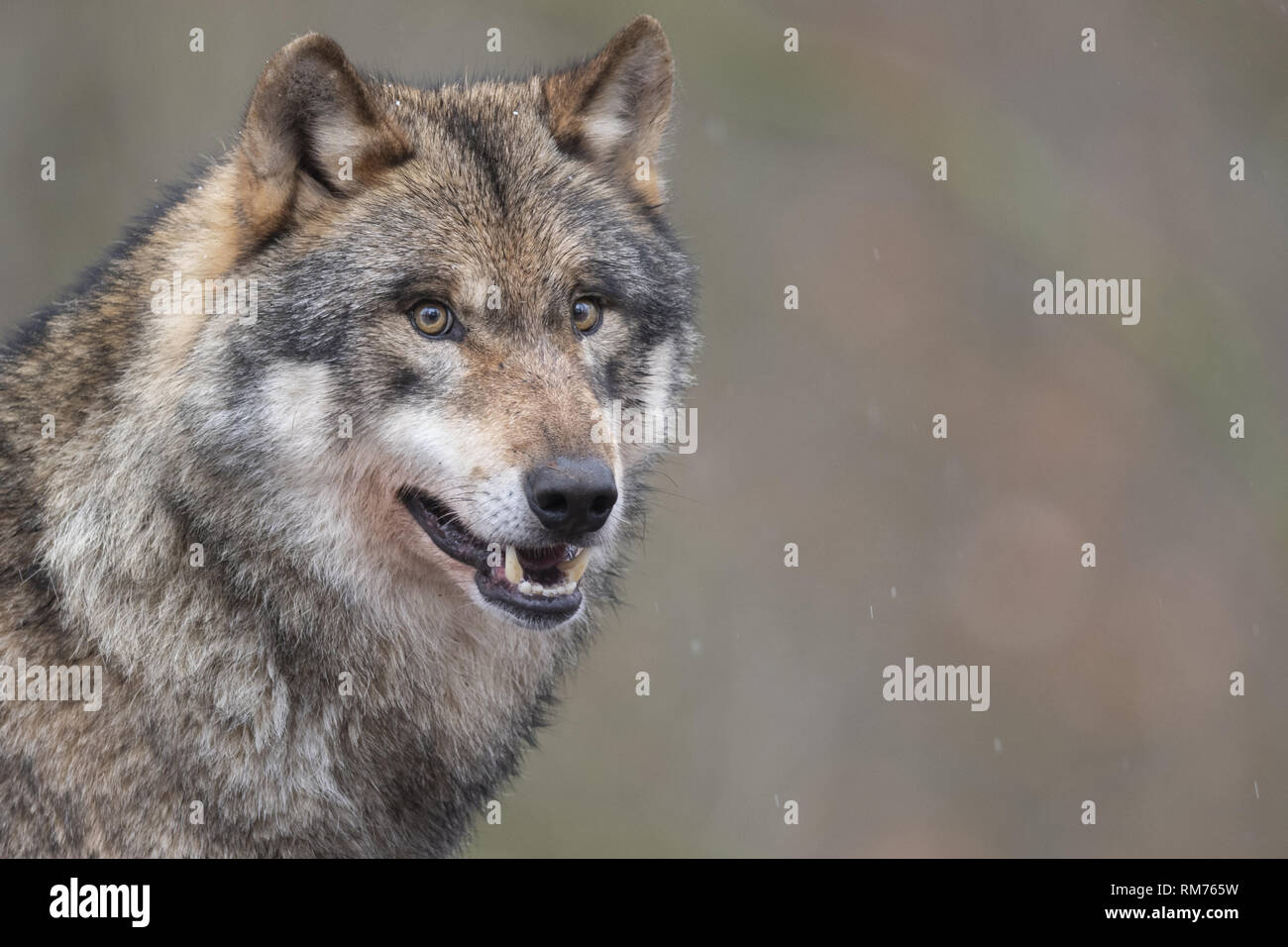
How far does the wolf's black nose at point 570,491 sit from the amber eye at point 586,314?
0.66 metres

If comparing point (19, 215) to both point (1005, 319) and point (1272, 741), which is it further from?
point (1272, 741)

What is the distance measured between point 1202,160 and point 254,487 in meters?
12.5

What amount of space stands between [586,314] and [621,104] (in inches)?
37.8

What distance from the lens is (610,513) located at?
4.16 metres

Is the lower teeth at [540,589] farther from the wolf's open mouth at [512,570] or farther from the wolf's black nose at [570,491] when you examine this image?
the wolf's black nose at [570,491]

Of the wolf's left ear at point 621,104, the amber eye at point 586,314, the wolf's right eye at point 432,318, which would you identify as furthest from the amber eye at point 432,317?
the wolf's left ear at point 621,104

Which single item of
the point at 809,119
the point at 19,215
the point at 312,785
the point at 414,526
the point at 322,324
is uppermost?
the point at 809,119

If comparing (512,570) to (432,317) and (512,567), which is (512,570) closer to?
(512,567)

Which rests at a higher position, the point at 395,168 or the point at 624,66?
the point at 624,66

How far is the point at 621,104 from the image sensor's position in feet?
16.7

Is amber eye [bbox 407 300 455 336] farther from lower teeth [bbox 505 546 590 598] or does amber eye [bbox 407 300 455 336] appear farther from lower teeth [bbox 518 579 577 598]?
lower teeth [bbox 518 579 577 598]

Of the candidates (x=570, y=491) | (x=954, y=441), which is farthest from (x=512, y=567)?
(x=954, y=441)

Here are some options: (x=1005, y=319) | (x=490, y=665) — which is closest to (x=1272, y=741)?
(x=1005, y=319)

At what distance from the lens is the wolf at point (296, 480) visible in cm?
409
